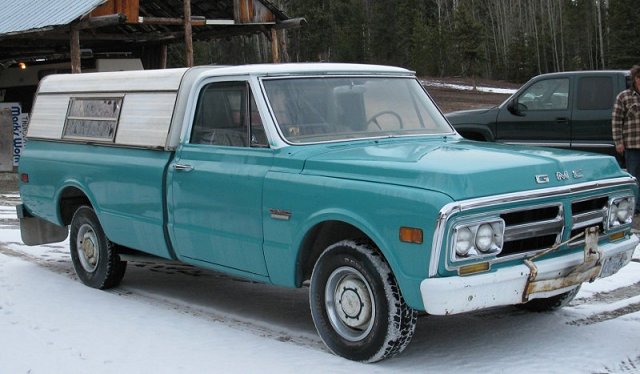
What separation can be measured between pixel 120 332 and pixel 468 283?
271cm

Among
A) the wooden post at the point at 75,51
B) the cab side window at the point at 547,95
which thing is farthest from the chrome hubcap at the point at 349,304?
the wooden post at the point at 75,51

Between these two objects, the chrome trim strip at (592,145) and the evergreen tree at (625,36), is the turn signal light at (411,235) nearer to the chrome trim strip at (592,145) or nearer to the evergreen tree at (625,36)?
the chrome trim strip at (592,145)

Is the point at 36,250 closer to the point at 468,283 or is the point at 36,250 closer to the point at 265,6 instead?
the point at 468,283

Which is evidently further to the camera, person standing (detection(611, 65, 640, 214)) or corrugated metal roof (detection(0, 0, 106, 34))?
corrugated metal roof (detection(0, 0, 106, 34))

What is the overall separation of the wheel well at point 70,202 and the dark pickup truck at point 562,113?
676cm

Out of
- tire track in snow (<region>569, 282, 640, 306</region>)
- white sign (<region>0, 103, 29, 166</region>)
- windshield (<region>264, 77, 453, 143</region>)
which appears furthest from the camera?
white sign (<region>0, 103, 29, 166</region>)

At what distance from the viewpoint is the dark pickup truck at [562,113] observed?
462 inches

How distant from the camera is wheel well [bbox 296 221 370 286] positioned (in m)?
5.42

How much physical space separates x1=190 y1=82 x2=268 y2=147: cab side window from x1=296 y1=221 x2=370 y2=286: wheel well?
797mm

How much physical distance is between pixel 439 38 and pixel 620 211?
53.5 meters

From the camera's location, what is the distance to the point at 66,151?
311 inches

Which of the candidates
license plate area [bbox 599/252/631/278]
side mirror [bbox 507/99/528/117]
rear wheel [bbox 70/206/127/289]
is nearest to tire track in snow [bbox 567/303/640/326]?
license plate area [bbox 599/252/631/278]

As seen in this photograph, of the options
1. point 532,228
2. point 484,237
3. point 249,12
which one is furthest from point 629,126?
point 249,12

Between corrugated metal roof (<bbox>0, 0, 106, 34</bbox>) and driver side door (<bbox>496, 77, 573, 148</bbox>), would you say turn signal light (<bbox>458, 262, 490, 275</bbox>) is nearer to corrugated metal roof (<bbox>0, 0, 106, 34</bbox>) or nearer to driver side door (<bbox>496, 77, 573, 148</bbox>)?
driver side door (<bbox>496, 77, 573, 148</bbox>)
